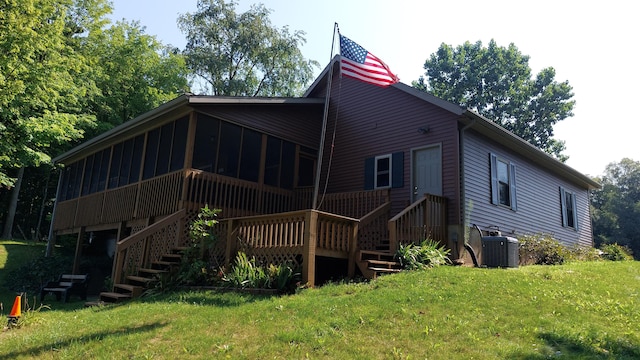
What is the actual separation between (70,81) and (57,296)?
31.4ft

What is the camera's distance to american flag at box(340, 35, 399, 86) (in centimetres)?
1059

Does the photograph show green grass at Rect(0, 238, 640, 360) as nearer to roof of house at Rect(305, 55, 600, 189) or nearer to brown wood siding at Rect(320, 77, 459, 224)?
brown wood siding at Rect(320, 77, 459, 224)

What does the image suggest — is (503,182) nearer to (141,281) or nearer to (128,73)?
(141,281)

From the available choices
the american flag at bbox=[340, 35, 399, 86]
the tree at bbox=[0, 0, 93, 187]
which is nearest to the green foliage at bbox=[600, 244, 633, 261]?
the american flag at bbox=[340, 35, 399, 86]

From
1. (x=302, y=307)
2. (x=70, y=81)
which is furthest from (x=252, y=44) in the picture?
(x=302, y=307)

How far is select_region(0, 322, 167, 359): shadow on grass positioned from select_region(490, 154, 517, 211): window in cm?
997

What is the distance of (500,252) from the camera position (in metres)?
10.8

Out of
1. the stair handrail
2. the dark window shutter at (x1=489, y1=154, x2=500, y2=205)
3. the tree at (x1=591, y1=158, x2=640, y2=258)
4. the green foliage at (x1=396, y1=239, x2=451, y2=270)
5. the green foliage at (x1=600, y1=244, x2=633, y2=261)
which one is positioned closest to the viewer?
the green foliage at (x1=396, y1=239, x2=451, y2=270)

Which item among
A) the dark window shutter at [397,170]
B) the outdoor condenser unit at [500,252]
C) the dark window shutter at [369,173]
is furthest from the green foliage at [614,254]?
the dark window shutter at [369,173]

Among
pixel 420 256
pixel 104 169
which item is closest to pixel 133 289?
pixel 420 256

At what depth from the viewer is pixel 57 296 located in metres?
12.5

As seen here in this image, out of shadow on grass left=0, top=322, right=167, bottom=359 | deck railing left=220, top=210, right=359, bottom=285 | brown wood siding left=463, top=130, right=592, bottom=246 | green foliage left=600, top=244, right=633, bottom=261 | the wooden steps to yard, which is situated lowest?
shadow on grass left=0, top=322, right=167, bottom=359

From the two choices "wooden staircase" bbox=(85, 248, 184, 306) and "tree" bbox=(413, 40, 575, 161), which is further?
"tree" bbox=(413, 40, 575, 161)

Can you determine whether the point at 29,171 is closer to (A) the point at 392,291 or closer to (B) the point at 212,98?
(B) the point at 212,98
